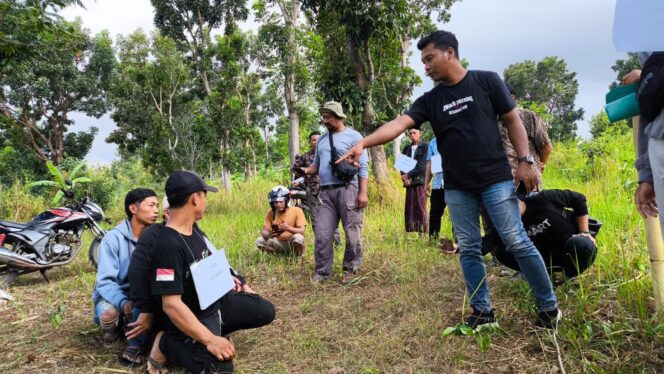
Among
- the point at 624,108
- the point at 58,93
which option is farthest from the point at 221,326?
the point at 58,93

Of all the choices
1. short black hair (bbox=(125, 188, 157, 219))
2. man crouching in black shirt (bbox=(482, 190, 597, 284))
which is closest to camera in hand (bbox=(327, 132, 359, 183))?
man crouching in black shirt (bbox=(482, 190, 597, 284))

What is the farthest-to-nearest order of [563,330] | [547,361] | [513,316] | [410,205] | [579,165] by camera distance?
[579,165]
[410,205]
[513,316]
[563,330]
[547,361]

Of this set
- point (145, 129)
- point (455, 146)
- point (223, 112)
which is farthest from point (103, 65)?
point (455, 146)

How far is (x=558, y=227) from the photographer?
2.75m

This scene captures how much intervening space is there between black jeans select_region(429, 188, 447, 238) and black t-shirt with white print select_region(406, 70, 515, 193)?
2.47m

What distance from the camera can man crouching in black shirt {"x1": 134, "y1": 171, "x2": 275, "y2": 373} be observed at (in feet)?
7.32

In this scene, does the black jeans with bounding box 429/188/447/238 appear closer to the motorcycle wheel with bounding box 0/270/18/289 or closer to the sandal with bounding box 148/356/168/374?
the sandal with bounding box 148/356/168/374

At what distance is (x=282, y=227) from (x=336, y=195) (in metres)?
0.90

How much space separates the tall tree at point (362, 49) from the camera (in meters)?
7.03

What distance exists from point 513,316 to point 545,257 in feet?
1.54

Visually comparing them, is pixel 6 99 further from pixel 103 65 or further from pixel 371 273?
pixel 371 273

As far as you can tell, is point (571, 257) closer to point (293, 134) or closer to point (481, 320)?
point (481, 320)

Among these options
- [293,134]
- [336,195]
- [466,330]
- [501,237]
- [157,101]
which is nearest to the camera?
[501,237]

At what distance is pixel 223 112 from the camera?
14.6m
